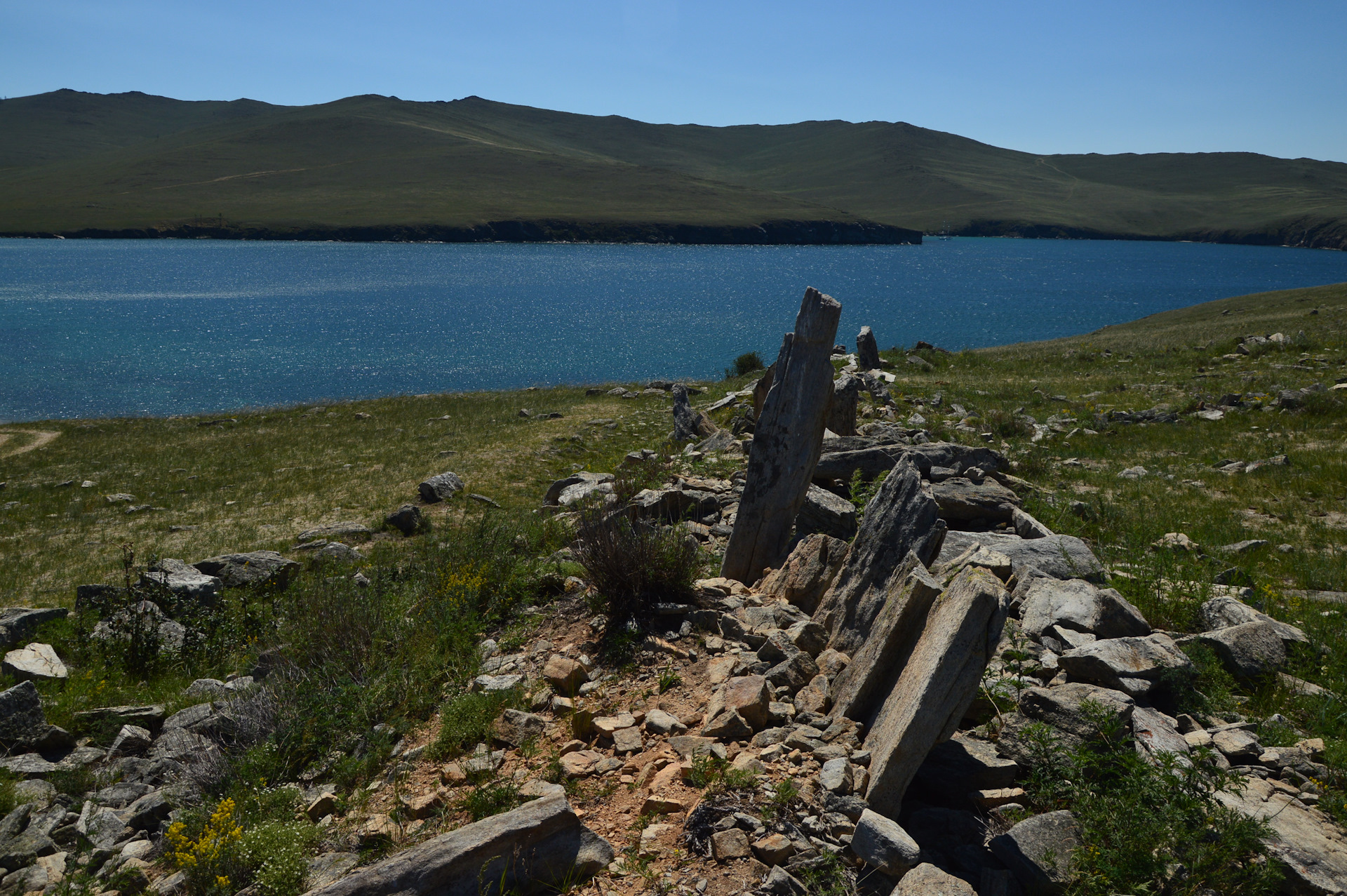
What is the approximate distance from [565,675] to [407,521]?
11.1m

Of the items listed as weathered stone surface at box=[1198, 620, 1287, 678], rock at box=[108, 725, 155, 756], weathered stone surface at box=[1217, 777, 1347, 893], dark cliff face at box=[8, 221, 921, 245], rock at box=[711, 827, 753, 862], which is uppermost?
dark cliff face at box=[8, 221, 921, 245]

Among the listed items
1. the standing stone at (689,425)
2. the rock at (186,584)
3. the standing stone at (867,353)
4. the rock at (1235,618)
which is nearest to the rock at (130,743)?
the rock at (186,584)

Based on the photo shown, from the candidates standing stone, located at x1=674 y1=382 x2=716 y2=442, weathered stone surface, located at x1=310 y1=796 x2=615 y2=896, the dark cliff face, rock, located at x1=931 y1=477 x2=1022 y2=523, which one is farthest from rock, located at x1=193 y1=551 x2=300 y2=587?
the dark cliff face

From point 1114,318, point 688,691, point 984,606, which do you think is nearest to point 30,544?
point 688,691

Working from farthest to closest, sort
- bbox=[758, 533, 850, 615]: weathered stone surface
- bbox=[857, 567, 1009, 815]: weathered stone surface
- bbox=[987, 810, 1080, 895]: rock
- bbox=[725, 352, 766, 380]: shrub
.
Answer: bbox=[725, 352, 766, 380]: shrub → bbox=[758, 533, 850, 615]: weathered stone surface → bbox=[857, 567, 1009, 815]: weathered stone surface → bbox=[987, 810, 1080, 895]: rock

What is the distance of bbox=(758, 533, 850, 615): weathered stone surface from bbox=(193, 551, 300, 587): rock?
9655mm

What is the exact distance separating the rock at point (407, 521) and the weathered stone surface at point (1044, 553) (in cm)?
1196

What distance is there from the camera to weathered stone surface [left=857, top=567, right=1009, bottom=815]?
5.39 metres

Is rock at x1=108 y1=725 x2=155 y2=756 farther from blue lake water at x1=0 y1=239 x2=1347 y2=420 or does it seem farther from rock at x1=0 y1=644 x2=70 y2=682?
blue lake water at x1=0 y1=239 x2=1347 y2=420

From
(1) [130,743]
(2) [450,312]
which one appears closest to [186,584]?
(1) [130,743]

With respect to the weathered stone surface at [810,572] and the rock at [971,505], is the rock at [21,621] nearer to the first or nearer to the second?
the weathered stone surface at [810,572]

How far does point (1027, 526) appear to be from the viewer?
36.2 ft

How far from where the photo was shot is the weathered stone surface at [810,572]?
9.16 meters

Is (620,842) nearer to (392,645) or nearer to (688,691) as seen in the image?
(688,691)
